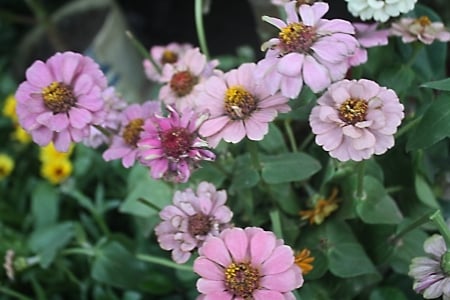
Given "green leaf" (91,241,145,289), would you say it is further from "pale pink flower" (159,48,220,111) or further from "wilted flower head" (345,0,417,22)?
"wilted flower head" (345,0,417,22)

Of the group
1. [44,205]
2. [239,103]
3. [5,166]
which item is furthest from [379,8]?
[5,166]

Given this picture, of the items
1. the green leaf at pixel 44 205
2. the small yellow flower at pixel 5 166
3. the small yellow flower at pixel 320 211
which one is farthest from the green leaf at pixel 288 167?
the small yellow flower at pixel 5 166

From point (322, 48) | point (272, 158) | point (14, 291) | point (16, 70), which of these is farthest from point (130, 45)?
point (322, 48)

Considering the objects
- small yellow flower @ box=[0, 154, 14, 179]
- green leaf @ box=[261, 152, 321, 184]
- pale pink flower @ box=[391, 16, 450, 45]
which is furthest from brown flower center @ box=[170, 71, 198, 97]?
small yellow flower @ box=[0, 154, 14, 179]

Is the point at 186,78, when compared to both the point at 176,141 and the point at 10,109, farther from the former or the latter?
the point at 10,109

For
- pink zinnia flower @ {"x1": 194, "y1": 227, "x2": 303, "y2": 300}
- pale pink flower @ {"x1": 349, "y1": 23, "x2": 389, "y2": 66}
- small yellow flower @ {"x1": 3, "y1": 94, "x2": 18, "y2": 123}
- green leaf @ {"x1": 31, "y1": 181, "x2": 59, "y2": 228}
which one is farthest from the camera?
small yellow flower @ {"x1": 3, "y1": 94, "x2": 18, "y2": 123}
